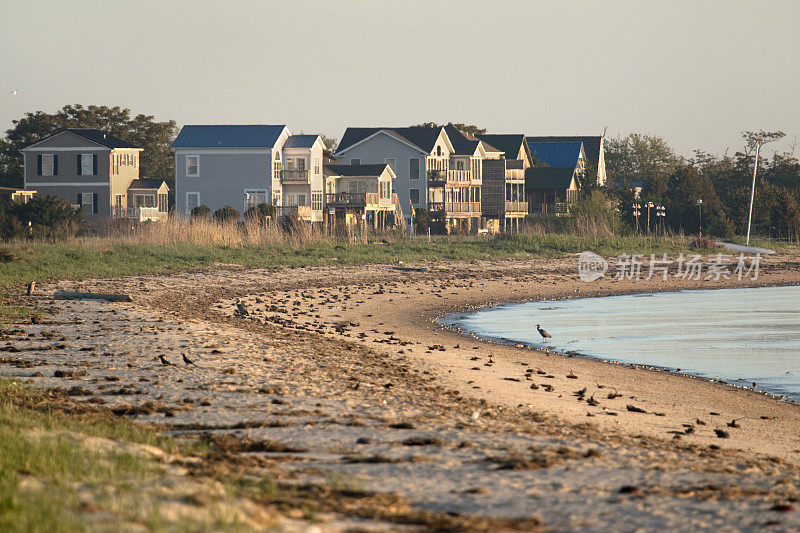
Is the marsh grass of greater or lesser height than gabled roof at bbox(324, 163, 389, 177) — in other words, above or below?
below

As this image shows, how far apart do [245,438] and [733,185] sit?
9027cm

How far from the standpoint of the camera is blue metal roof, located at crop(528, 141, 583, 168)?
104 meters

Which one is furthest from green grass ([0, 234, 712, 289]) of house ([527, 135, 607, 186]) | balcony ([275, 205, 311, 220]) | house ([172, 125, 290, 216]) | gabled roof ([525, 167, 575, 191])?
house ([527, 135, 607, 186])

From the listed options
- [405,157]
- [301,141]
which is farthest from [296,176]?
[405,157]

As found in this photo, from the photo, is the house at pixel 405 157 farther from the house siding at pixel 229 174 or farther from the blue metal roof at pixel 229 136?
the house siding at pixel 229 174

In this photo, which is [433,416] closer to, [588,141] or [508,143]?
[508,143]

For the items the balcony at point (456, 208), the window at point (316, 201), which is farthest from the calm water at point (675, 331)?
the balcony at point (456, 208)

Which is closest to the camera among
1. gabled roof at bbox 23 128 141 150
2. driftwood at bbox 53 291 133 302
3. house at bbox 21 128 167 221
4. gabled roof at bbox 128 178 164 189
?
driftwood at bbox 53 291 133 302

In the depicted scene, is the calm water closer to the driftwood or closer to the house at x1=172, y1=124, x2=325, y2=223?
the driftwood

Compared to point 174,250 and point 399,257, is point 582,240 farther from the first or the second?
point 174,250

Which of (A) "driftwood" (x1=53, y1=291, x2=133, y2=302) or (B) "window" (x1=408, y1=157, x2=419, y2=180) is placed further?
(B) "window" (x1=408, y1=157, x2=419, y2=180)

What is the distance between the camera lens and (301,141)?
242 feet

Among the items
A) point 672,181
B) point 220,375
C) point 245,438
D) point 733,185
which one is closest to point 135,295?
point 220,375

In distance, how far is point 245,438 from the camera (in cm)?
899
